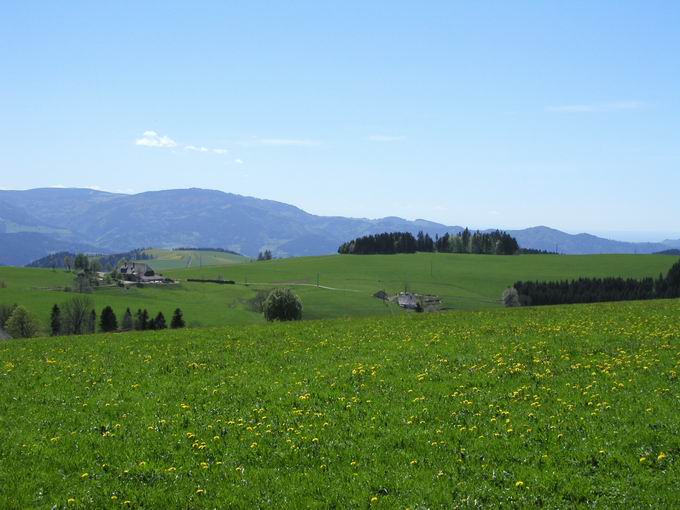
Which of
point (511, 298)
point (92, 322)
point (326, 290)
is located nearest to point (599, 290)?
point (511, 298)

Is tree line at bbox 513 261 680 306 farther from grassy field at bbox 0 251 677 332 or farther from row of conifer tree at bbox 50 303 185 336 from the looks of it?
row of conifer tree at bbox 50 303 185 336

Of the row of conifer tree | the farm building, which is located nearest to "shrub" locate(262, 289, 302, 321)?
the row of conifer tree

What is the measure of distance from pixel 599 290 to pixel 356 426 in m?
152

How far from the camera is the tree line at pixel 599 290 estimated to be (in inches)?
5645

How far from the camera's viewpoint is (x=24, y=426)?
16.0m

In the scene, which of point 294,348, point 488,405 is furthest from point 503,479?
point 294,348

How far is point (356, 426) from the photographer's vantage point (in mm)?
15086

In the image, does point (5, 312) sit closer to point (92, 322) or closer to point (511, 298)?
point (92, 322)

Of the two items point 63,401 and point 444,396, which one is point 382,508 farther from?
point 63,401

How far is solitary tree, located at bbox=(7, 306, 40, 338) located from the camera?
327ft

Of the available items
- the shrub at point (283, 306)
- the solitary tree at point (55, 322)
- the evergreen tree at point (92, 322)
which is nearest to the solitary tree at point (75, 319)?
the evergreen tree at point (92, 322)

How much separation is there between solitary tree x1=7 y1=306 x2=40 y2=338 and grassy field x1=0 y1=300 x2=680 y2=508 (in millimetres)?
83329

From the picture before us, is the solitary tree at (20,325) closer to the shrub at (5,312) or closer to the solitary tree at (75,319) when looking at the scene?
the solitary tree at (75,319)

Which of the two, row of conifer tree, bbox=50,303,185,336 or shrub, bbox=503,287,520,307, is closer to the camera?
row of conifer tree, bbox=50,303,185,336
